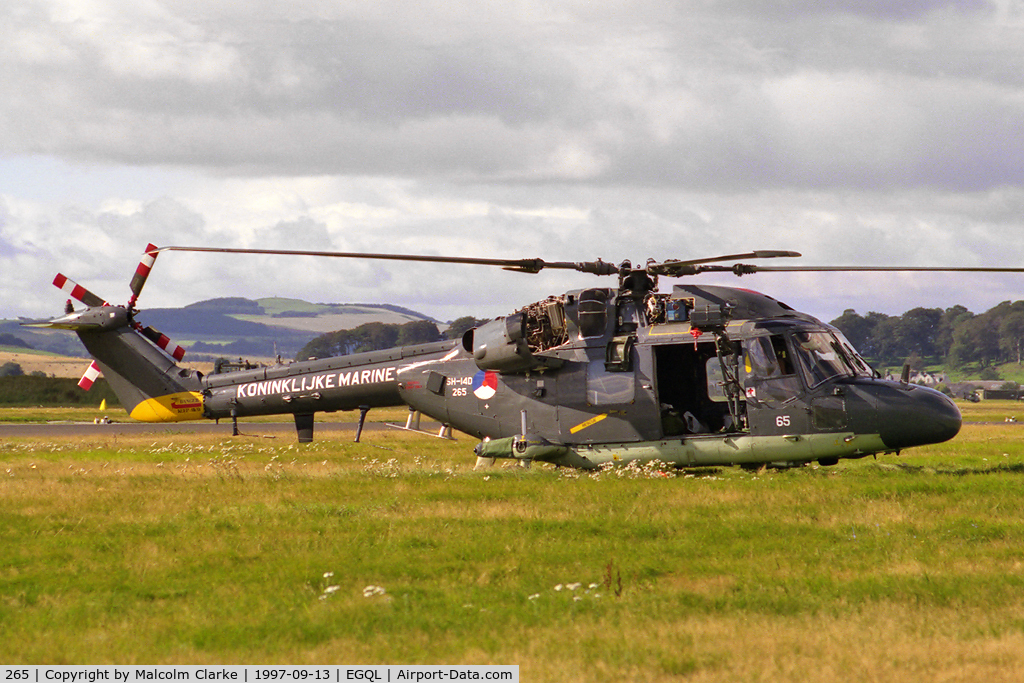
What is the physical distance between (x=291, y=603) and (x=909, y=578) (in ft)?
22.7

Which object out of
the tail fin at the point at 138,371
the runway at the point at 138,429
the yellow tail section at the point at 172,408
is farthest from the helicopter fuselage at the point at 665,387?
the runway at the point at 138,429

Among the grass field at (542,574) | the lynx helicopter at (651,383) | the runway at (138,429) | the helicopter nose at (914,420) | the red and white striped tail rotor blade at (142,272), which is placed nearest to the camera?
the grass field at (542,574)

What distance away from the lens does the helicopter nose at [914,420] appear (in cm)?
2012

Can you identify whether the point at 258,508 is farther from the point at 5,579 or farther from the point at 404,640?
the point at 404,640

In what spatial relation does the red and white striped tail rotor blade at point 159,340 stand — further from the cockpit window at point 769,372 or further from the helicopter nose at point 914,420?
the helicopter nose at point 914,420

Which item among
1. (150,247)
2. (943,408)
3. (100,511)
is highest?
(150,247)

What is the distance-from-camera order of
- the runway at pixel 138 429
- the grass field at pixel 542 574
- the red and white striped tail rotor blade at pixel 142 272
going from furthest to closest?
the runway at pixel 138 429
the red and white striped tail rotor blade at pixel 142 272
the grass field at pixel 542 574

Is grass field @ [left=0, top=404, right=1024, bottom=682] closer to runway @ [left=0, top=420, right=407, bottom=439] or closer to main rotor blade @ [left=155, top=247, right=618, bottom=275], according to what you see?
main rotor blade @ [left=155, top=247, right=618, bottom=275]

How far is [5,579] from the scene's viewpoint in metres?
11.9

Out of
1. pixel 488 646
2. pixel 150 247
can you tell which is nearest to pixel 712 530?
pixel 488 646

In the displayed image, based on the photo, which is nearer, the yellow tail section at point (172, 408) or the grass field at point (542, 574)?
the grass field at point (542, 574)

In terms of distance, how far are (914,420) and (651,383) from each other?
5.44 metres

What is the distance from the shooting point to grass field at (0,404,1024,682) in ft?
28.8

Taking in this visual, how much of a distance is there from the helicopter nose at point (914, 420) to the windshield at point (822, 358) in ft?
3.74
